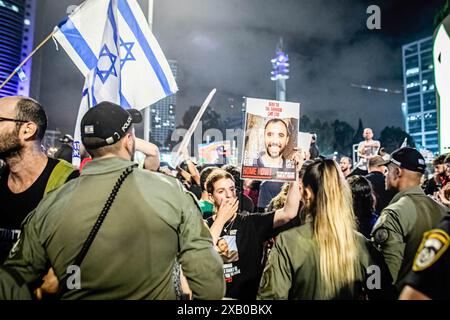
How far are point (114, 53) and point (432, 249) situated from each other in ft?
14.0

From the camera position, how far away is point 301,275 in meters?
2.59

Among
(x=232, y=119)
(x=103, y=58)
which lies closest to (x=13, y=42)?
(x=232, y=119)

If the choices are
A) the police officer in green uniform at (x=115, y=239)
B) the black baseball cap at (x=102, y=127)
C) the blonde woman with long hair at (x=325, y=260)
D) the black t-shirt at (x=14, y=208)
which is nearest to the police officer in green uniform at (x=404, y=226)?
the blonde woman with long hair at (x=325, y=260)

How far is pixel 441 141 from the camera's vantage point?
4.55 meters

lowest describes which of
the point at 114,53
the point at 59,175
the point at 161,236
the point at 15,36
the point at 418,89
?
the point at 161,236

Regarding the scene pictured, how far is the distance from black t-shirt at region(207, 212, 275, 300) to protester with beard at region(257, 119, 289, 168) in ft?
2.63

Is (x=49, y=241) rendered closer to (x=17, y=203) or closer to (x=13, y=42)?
(x=17, y=203)

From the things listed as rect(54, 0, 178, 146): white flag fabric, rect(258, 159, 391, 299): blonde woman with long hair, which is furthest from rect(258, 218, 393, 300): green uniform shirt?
rect(54, 0, 178, 146): white flag fabric

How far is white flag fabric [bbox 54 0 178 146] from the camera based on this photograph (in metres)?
4.40

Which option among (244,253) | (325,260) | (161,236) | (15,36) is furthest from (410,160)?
(15,36)

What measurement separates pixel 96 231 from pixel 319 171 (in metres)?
1.85

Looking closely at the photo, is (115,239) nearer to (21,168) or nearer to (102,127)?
(102,127)

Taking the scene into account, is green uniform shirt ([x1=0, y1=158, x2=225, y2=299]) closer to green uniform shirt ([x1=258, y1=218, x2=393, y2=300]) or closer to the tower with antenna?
green uniform shirt ([x1=258, y1=218, x2=393, y2=300])

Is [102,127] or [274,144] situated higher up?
[274,144]
